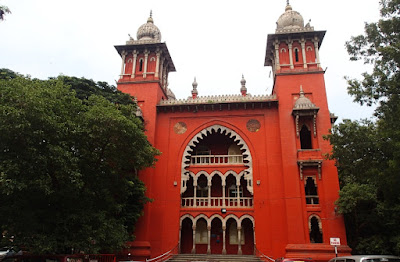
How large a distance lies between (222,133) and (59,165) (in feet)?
41.0

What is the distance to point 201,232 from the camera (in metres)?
20.9

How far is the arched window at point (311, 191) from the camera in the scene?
61.5 feet

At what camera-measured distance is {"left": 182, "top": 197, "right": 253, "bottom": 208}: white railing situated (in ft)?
65.6

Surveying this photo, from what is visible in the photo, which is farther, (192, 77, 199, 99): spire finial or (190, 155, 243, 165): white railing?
(192, 77, 199, 99): spire finial

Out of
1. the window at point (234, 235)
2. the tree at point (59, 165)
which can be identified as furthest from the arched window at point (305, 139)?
the tree at point (59, 165)

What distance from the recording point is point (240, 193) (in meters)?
21.6

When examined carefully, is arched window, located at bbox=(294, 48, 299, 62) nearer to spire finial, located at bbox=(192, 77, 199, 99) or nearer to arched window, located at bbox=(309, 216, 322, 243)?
spire finial, located at bbox=(192, 77, 199, 99)

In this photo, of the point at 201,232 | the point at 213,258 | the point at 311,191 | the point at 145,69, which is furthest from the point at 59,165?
the point at 311,191

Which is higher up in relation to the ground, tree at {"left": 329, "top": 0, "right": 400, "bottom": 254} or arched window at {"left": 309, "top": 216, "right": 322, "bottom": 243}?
tree at {"left": 329, "top": 0, "right": 400, "bottom": 254}

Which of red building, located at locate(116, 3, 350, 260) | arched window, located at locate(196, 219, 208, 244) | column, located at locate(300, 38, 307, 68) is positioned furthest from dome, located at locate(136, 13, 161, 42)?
arched window, located at locate(196, 219, 208, 244)

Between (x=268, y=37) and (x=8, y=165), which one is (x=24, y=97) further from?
(x=268, y=37)

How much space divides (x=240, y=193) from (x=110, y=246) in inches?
405

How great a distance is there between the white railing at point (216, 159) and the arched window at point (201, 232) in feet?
12.7

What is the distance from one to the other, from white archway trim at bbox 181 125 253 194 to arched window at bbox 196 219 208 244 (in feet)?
8.43
